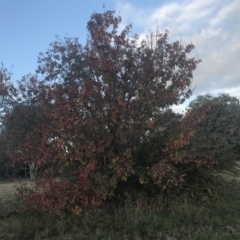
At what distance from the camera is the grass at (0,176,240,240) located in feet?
28.7

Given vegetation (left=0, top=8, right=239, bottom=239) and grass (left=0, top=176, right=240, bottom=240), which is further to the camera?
vegetation (left=0, top=8, right=239, bottom=239)

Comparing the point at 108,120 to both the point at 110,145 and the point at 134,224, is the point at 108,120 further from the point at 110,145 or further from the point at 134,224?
the point at 134,224

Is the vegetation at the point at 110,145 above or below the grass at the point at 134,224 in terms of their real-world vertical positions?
above

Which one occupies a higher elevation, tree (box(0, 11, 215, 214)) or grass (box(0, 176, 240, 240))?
tree (box(0, 11, 215, 214))

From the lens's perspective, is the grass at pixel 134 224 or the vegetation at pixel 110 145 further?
the vegetation at pixel 110 145

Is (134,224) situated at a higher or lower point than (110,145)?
lower

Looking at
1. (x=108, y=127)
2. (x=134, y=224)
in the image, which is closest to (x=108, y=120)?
(x=108, y=127)

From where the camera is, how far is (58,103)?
10289mm

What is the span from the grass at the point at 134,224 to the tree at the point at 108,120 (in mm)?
450

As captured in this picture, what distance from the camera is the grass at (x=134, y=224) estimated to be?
8750 millimetres

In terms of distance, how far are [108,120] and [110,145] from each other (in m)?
0.67

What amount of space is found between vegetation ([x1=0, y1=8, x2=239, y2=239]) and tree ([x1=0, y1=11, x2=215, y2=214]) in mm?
29

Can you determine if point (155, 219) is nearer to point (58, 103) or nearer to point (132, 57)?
point (58, 103)

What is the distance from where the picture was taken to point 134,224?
912cm
